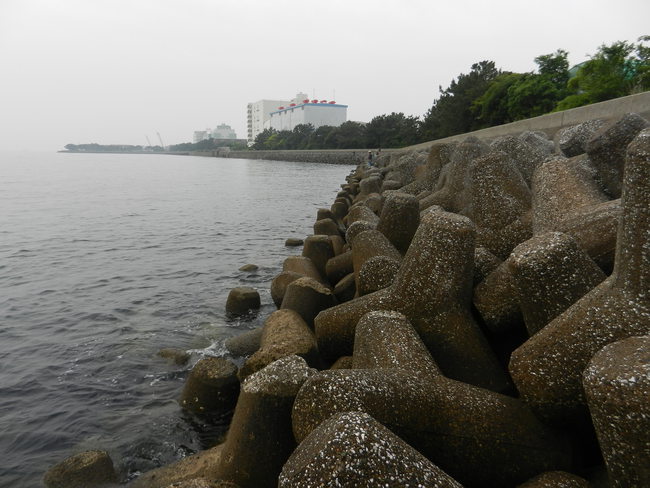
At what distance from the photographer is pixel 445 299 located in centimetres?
A: 273

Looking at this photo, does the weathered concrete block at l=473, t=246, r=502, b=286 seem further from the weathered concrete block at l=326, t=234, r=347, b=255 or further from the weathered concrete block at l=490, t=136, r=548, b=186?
the weathered concrete block at l=326, t=234, r=347, b=255

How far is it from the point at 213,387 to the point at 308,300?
3.83 feet

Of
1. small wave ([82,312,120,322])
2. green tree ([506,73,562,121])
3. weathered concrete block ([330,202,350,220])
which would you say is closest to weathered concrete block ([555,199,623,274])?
small wave ([82,312,120,322])

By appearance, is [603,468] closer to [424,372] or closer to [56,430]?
[424,372]

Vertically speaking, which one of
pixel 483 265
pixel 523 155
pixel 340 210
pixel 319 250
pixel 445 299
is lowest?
pixel 340 210

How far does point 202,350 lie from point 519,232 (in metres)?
3.55

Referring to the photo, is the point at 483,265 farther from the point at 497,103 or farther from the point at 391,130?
the point at 391,130

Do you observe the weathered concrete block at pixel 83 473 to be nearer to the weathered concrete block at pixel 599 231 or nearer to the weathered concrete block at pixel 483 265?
the weathered concrete block at pixel 483 265

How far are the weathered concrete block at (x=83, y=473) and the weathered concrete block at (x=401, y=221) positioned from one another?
3.11m

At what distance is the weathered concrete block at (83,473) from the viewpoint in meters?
2.92

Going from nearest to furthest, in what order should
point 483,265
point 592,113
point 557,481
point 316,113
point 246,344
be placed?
point 557,481 < point 483,265 < point 246,344 < point 592,113 < point 316,113

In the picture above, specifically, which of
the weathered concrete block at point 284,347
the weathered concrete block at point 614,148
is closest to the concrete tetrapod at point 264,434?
the weathered concrete block at point 284,347

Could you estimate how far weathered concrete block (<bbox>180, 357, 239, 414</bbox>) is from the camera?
11.4ft

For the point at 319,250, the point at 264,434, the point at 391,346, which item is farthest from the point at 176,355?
the point at 391,346
